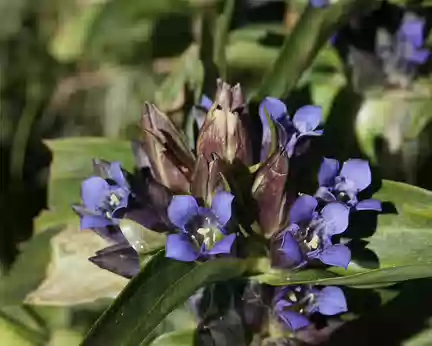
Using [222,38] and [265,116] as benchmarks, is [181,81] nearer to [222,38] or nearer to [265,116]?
[222,38]

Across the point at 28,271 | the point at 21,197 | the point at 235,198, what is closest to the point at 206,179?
the point at 235,198

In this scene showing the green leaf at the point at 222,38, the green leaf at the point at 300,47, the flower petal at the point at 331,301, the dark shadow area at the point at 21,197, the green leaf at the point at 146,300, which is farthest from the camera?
the dark shadow area at the point at 21,197

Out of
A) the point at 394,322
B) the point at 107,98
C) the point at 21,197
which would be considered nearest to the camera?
the point at 394,322

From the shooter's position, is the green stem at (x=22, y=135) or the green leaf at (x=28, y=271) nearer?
the green leaf at (x=28, y=271)

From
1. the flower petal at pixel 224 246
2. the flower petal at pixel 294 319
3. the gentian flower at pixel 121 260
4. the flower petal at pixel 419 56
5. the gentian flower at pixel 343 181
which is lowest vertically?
the flower petal at pixel 294 319

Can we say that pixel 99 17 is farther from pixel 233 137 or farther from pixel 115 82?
pixel 233 137

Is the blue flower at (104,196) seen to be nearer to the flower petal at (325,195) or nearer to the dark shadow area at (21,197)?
the flower petal at (325,195)

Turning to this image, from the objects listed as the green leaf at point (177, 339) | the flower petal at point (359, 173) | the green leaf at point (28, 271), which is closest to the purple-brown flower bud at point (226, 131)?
the flower petal at point (359, 173)
